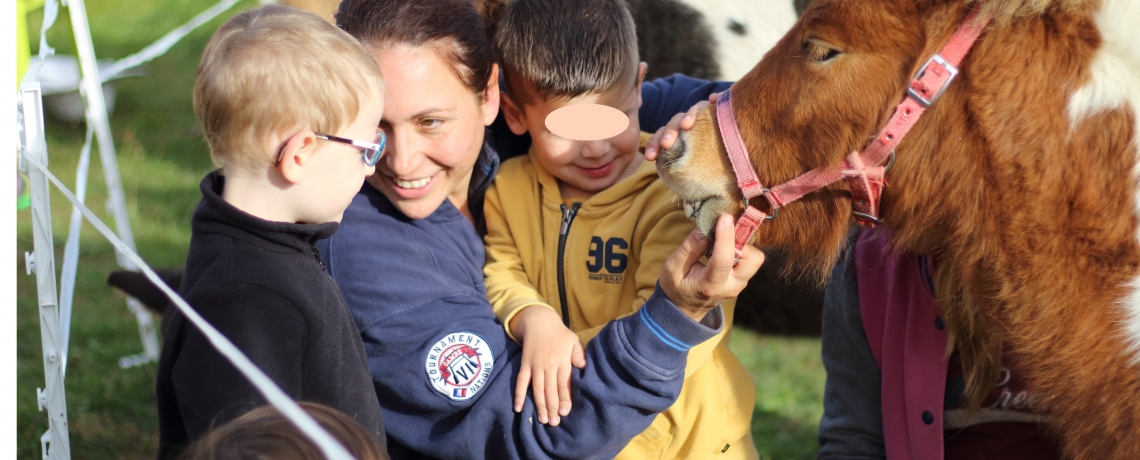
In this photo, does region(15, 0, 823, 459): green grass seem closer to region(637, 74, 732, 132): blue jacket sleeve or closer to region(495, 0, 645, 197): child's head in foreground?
region(637, 74, 732, 132): blue jacket sleeve

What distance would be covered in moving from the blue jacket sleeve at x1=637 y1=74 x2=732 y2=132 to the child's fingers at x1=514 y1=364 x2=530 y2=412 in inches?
36.5

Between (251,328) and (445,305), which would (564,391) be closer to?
(445,305)

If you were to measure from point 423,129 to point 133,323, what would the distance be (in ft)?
10.9

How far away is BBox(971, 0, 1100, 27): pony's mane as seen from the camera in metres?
1.63

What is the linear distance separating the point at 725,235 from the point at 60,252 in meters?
4.76

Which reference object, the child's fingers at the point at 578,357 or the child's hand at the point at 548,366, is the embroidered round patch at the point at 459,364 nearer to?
the child's hand at the point at 548,366

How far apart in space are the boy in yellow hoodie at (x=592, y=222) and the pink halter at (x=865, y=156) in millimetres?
269

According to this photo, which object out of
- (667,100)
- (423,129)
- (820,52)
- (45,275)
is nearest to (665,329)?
(820,52)

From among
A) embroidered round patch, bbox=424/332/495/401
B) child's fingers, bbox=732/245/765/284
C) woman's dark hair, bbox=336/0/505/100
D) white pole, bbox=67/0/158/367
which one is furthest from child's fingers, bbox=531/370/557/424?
white pole, bbox=67/0/158/367

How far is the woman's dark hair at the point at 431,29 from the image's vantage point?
2.11 m

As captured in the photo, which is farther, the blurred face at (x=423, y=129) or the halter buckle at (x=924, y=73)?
the blurred face at (x=423, y=129)

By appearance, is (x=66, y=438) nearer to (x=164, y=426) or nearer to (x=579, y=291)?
(x=164, y=426)

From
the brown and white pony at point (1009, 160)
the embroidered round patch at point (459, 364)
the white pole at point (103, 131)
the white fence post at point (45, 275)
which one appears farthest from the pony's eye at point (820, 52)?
the white pole at point (103, 131)

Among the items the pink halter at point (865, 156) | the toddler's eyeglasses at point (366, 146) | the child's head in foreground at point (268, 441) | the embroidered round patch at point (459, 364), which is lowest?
the embroidered round patch at point (459, 364)
